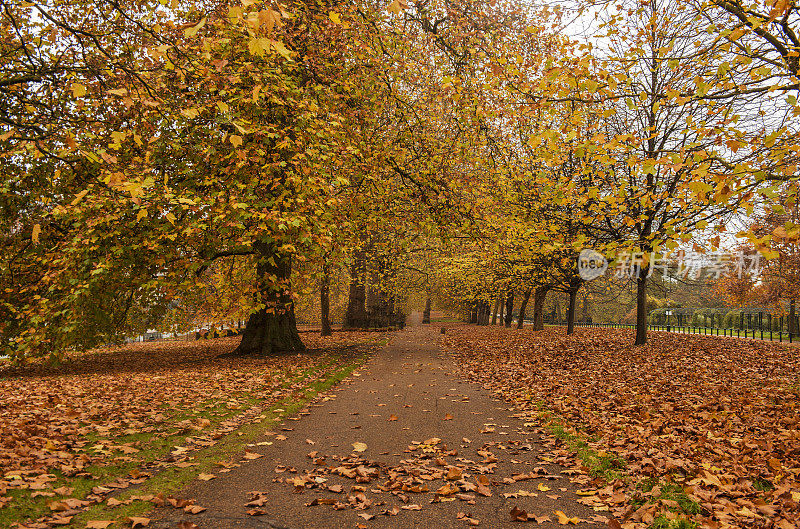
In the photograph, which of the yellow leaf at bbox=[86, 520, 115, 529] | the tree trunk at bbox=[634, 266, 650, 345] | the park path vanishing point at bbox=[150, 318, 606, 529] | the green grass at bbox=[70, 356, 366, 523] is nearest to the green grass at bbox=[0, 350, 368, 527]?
the green grass at bbox=[70, 356, 366, 523]

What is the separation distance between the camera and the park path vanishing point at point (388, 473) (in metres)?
3.71

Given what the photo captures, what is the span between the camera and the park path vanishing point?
3715 mm

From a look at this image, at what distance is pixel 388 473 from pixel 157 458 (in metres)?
2.42

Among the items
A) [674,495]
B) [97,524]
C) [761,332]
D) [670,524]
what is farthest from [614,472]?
[761,332]

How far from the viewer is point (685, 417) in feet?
21.5

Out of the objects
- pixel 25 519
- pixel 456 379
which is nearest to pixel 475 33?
pixel 456 379

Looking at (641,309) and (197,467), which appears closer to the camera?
(197,467)

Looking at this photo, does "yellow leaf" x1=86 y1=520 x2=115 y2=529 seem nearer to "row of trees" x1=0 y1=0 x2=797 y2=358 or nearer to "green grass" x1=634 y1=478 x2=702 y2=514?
"green grass" x1=634 y1=478 x2=702 y2=514

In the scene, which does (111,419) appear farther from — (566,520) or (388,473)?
(566,520)

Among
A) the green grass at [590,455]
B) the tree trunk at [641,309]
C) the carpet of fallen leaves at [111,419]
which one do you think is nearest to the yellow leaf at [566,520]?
the green grass at [590,455]

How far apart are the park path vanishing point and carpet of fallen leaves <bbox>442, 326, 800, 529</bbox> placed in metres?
0.75

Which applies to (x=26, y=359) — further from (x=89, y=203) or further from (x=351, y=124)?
(x=351, y=124)

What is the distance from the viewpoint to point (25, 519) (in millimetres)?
3311

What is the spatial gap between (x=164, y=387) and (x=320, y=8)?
9.46m
